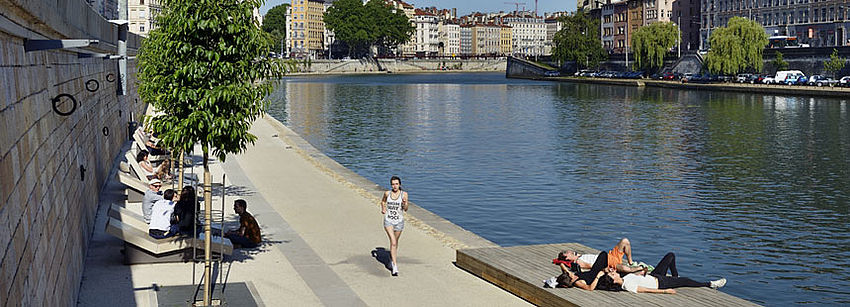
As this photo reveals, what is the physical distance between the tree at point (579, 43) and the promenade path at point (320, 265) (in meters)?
141

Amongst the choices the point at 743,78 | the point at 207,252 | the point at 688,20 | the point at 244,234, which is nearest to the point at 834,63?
the point at 743,78

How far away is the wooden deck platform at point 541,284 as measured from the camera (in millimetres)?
12656

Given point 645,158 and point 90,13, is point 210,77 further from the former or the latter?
point 645,158

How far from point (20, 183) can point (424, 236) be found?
10.5 m

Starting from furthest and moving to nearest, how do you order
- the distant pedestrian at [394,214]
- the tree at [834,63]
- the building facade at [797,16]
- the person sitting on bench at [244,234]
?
the building facade at [797,16] < the tree at [834,63] < the person sitting on bench at [244,234] < the distant pedestrian at [394,214]

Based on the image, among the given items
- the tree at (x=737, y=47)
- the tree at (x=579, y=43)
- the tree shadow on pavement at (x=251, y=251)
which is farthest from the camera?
the tree at (x=579, y=43)

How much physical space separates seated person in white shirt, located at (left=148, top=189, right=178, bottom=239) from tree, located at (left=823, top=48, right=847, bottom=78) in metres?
96.5

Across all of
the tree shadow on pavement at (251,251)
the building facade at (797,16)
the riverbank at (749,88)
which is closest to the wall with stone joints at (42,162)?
the tree shadow on pavement at (251,251)

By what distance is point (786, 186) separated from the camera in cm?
3284

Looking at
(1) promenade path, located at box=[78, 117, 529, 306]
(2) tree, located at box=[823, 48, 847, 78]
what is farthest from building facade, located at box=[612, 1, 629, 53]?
(1) promenade path, located at box=[78, 117, 529, 306]

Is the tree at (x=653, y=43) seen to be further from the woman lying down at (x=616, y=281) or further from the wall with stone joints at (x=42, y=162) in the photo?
the woman lying down at (x=616, y=281)

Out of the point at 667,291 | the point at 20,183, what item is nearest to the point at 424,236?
the point at 667,291

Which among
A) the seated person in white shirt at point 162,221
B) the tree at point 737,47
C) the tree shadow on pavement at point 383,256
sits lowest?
the tree shadow on pavement at point 383,256

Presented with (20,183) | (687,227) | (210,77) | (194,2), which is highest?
(194,2)
